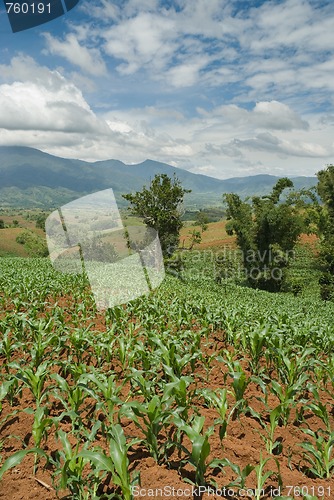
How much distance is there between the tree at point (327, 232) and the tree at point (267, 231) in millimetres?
3081

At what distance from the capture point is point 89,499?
2.55 meters

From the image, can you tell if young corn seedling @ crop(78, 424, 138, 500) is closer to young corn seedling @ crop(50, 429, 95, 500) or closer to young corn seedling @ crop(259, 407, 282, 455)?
young corn seedling @ crop(50, 429, 95, 500)

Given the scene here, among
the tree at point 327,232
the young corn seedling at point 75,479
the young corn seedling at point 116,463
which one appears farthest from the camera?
the tree at point 327,232

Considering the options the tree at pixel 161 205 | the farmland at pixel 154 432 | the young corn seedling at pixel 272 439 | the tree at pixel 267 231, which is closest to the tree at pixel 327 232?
the tree at pixel 267 231

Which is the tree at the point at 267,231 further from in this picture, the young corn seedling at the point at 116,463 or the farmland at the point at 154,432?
the young corn seedling at the point at 116,463

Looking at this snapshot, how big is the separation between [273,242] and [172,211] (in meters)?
9.04

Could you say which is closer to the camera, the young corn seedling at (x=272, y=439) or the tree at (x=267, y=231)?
the young corn seedling at (x=272, y=439)

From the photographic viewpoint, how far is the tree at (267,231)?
28.2m

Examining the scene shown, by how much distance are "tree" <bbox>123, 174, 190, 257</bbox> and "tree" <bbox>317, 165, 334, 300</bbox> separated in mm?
12976

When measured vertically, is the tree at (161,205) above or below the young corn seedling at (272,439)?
above

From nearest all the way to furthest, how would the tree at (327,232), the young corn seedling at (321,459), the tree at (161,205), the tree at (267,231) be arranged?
the young corn seedling at (321,459) → the tree at (327,232) → the tree at (267,231) → the tree at (161,205)

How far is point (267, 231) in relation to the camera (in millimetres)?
28859

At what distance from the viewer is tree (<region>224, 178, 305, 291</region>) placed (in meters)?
28.2

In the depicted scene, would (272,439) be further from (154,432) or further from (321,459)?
(154,432)
